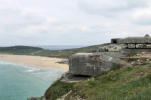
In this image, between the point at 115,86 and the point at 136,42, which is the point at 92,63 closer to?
the point at 136,42

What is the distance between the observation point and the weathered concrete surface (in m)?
10.8

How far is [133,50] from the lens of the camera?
1226cm

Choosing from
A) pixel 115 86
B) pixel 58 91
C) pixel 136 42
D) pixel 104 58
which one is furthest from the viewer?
pixel 136 42

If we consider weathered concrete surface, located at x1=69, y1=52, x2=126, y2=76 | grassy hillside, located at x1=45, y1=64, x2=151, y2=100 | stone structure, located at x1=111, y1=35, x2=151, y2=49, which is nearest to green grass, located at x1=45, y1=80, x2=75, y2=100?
grassy hillside, located at x1=45, y1=64, x2=151, y2=100

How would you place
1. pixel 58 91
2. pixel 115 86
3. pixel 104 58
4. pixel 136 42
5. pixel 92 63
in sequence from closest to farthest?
pixel 115 86, pixel 58 91, pixel 104 58, pixel 92 63, pixel 136 42

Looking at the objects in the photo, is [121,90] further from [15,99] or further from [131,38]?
[15,99]

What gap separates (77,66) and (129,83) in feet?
16.7

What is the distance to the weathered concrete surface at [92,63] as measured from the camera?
425 inches

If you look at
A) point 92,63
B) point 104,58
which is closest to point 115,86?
point 104,58

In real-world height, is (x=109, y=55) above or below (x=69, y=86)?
above

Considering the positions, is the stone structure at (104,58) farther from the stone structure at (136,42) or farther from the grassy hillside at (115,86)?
the grassy hillside at (115,86)

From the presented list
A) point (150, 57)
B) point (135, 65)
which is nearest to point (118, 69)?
point (135, 65)

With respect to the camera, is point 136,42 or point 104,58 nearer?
point 104,58

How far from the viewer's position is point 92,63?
11383 millimetres
